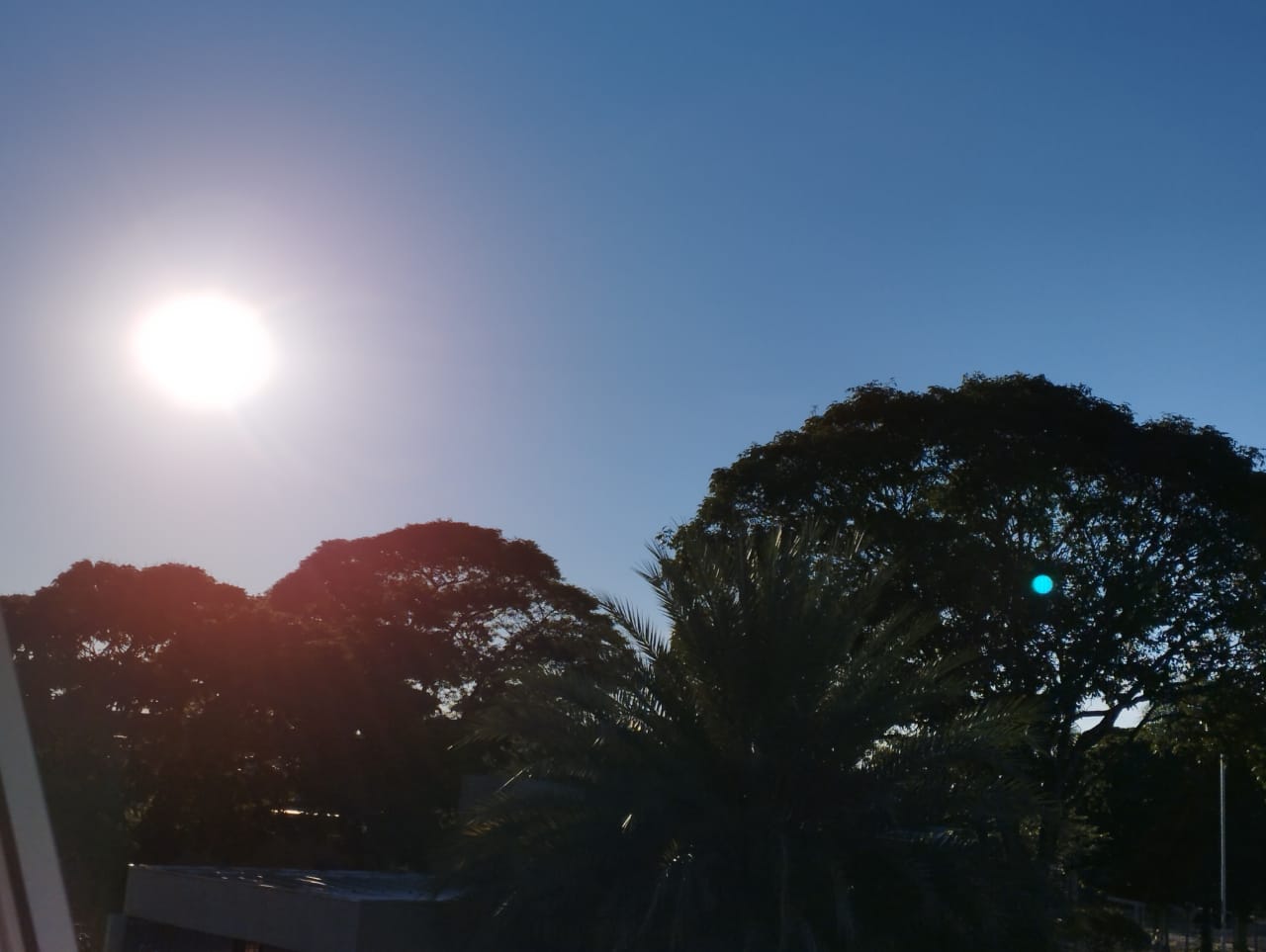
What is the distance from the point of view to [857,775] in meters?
14.2

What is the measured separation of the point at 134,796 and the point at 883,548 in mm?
19526

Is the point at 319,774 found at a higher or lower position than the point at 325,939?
higher

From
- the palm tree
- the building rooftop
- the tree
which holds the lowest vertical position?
the building rooftop

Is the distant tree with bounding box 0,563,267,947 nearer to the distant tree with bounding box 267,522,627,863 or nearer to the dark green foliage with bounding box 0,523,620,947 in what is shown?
the dark green foliage with bounding box 0,523,620,947

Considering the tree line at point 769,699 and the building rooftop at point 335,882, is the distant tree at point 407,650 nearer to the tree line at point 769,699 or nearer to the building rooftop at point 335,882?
the tree line at point 769,699

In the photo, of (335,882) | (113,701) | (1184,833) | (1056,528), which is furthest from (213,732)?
(1184,833)

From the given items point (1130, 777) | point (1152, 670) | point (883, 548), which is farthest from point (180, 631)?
point (1130, 777)

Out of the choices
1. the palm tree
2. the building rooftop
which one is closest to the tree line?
the palm tree

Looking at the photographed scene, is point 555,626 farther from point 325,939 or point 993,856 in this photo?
point 993,856

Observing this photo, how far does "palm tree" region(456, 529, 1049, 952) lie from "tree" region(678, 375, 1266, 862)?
10303mm

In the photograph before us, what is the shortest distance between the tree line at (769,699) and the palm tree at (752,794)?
0.04 m

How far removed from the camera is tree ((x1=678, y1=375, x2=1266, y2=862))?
2536 centimetres

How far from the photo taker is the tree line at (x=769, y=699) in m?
13.8

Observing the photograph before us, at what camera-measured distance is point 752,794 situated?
1445cm
